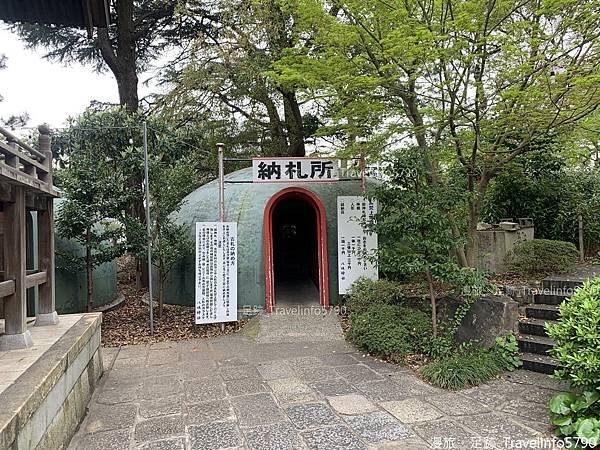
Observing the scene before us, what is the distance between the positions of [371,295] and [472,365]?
2.60 meters

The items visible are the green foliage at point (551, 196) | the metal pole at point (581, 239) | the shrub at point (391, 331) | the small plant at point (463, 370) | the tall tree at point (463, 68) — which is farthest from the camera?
the green foliage at point (551, 196)

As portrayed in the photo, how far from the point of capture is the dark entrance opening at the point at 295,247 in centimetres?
1167

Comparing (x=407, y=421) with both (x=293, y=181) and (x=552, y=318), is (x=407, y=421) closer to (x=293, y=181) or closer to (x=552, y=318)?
(x=552, y=318)

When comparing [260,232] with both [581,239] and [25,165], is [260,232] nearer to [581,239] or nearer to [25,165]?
[25,165]

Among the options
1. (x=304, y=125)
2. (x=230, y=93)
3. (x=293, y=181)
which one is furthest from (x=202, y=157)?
(x=293, y=181)

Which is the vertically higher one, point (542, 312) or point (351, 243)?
point (351, 243)

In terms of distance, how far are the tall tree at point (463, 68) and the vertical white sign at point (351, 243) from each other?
1.61m

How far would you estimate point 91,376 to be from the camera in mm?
4914

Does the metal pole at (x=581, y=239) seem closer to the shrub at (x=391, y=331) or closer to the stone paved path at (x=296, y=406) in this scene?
the shrub at (x=391, y=331)

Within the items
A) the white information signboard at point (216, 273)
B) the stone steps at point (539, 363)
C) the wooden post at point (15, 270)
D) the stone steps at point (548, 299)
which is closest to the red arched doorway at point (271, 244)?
the white information signboard at point (216, 273)

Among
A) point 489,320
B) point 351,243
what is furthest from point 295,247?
point 489,320

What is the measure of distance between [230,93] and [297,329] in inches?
269

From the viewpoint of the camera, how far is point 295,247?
51.3 feet

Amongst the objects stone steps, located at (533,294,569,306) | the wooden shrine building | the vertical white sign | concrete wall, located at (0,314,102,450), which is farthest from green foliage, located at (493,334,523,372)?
the wooden shrine building
